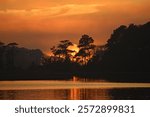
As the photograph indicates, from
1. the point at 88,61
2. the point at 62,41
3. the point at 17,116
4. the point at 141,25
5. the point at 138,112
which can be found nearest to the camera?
the point at 17,116

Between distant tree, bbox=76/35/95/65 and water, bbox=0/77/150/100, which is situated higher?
distant tree, bbox=76/35/95/65

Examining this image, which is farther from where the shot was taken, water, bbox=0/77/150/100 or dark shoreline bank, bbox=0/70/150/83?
dark shoreline bank, bbox=0/70/150/83

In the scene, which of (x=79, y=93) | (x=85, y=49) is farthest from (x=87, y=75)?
(x=79, y=93)

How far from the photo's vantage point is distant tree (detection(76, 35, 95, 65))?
32344 mm

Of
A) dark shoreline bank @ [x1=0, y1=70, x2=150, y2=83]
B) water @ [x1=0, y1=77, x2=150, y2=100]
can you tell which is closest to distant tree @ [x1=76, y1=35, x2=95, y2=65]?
dark shoreline bank @ [x1=0, y1=70, x2=150, y2=83]

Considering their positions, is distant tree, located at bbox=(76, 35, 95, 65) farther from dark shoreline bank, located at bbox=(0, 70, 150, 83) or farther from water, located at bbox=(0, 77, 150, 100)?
water, located at bbox=(0, 77, 150, 100)

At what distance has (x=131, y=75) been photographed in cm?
3045

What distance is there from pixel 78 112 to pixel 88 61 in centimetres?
2069

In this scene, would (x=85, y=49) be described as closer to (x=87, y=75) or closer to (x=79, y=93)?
(x=87, y=75)

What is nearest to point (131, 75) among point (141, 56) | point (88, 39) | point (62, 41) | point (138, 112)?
point (141, 56)

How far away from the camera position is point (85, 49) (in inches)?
1292

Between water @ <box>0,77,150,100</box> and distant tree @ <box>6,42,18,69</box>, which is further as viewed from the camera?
distant tree @ <box>6,42,18,69</box>

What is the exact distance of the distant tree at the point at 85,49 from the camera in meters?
32.3

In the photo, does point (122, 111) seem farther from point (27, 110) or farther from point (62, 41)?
point (62, 41)
